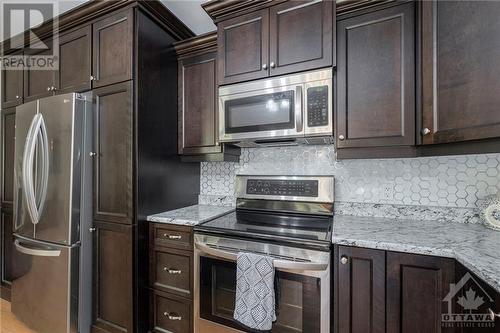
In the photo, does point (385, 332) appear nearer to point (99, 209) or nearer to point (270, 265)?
point (270, 265)

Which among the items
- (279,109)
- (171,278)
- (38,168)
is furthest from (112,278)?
(279,109)

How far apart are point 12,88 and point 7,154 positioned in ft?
2.12

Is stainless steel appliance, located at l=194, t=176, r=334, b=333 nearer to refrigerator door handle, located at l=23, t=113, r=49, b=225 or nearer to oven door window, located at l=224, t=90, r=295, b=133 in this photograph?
oven door window, located at l=224, t=90, r=295, b=133

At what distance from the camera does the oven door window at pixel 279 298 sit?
3.97ft

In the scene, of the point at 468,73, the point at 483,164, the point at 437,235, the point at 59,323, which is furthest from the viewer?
the point at 59,323

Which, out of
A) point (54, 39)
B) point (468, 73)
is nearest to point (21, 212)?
point (54, 39)

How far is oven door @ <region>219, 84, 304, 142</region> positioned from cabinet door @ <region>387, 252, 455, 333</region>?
871mm

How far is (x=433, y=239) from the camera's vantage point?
1131mm

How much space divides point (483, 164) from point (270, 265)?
4.64ft

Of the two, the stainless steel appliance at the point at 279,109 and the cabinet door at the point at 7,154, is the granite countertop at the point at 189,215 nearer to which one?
the stainless steel appliance at the point at 279,109

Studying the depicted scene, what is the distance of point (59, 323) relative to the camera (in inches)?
64.5

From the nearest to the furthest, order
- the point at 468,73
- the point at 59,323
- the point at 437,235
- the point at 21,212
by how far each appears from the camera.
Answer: the point at 468,73
the point at 437,235
the point at 59,323
the point at 21,212

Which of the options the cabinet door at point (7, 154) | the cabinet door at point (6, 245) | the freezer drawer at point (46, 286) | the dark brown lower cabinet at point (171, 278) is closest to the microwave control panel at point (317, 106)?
the dark brown lower cabinet at point (171, 278)

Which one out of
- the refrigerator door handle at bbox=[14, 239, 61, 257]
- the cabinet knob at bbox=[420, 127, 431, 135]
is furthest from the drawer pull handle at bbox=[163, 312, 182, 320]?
the cabinet knob at bbox=[420, 127, 431, 135]
